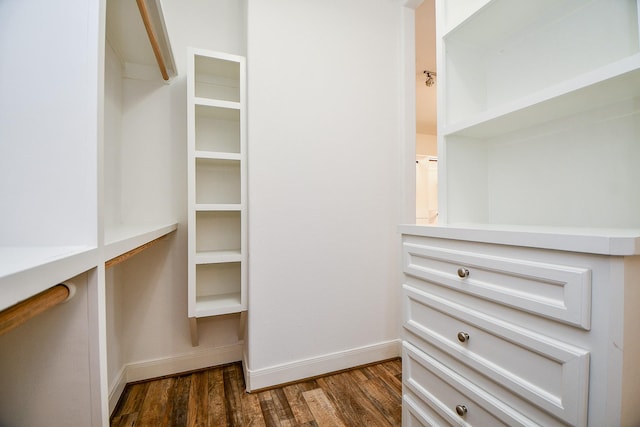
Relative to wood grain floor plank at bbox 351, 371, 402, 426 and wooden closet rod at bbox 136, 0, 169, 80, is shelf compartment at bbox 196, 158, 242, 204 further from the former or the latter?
wood grain floor plank at bbox 351, 371, 402, 426

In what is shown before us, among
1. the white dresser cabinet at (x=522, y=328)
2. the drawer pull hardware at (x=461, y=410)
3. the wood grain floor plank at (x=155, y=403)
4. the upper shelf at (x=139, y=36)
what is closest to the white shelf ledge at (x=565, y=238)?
the white dresser cabinet at (x=522, y=328)

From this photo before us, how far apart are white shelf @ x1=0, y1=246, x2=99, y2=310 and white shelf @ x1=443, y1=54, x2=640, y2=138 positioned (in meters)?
1.16

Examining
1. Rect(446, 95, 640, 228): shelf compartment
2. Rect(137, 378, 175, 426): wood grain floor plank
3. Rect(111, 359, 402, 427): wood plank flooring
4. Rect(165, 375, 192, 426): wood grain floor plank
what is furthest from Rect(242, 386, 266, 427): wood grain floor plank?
Rect(446, 95, 640, 228): shelf compartment

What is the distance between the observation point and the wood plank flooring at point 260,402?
124cm

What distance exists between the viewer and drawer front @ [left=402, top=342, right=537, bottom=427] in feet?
2.32

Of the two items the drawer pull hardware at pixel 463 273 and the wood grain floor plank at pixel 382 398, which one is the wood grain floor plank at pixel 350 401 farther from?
the drawer pull hardware at pixel 463 273

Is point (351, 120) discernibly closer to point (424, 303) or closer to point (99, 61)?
point (424, 303)

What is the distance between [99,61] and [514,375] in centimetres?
120

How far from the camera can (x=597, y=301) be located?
1.74ft

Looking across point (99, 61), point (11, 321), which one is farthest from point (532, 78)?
point (11, 321)

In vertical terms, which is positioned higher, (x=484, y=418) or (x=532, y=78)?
(x=532, y=78)

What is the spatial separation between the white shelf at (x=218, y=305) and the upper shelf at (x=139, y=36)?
1.28 meters

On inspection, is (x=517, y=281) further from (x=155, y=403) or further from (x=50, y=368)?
(x=155, y=403)

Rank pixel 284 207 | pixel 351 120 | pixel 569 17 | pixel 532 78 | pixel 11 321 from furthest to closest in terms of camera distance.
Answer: pixel 351 120
pixel 284 207
pixel 532 78
pixel 569 17
pixel 11 321
